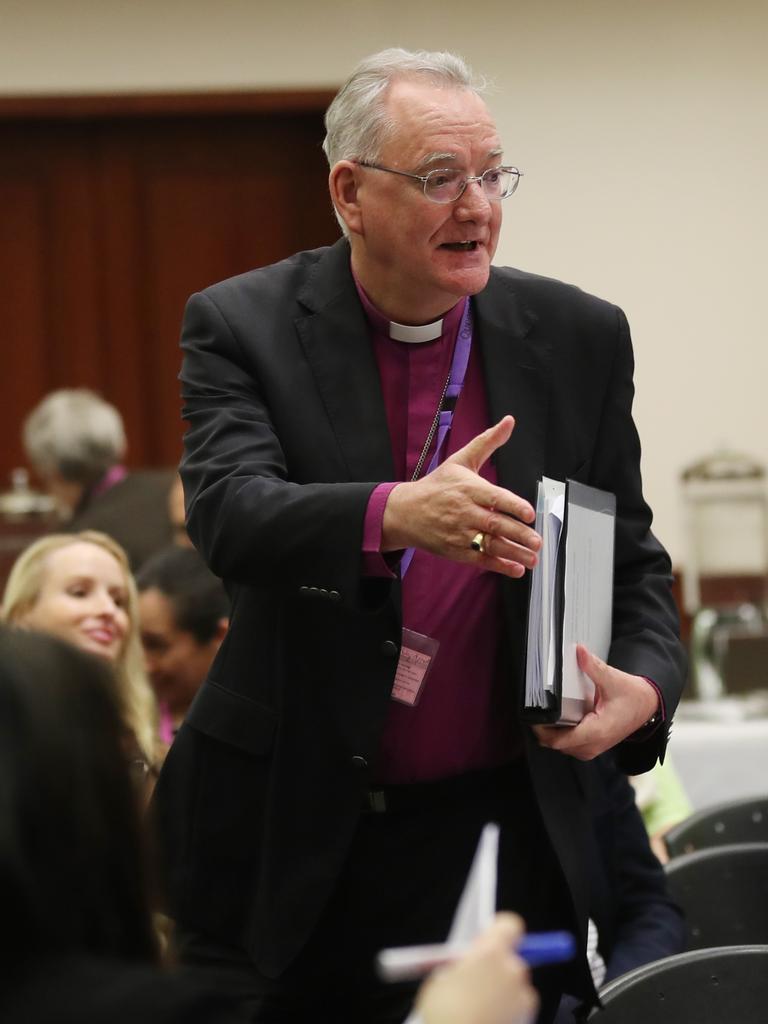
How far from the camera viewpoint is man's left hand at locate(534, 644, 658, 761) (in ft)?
5.83

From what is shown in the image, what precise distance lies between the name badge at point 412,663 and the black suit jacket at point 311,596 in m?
0.03

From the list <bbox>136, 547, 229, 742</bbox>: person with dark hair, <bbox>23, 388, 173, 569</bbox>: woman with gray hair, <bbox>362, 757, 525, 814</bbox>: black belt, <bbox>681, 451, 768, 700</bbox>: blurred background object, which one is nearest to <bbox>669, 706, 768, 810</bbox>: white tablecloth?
<bbox>136, 547, 229, 742</bbox>: person with dark hair

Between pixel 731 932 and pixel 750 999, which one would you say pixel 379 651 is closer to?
pixel 750 999

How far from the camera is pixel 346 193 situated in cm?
194

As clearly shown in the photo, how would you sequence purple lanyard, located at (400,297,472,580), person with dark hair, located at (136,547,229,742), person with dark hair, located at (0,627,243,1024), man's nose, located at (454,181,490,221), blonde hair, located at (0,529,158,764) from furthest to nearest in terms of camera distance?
person with dark hair, located at (136,547,229,742), blonde hair, located at (0,529,158,764), purple lanyard, located at (400,297,472,580), man's nose, located at (454,181,490,221), person with dark hair, located at (0,627,243,1024)

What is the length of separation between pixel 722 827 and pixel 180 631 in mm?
1254

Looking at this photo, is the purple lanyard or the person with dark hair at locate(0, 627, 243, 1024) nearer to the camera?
the person with dark hair at locate(0, 627, 243, 1024)

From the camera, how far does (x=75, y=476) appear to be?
5750mm

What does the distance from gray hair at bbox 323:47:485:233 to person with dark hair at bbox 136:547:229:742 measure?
1.74 meters

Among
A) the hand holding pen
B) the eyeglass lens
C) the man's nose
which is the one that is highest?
the eyeglass lens

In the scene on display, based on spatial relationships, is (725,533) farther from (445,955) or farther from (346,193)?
(445,955)

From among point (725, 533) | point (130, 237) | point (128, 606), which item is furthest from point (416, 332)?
point (130, 237)

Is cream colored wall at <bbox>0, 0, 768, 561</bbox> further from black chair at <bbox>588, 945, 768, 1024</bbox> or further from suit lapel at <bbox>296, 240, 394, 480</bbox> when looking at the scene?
black chair at <bbox>588, 945, 768, 1024</bbox>

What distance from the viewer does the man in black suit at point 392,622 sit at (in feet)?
6.02
